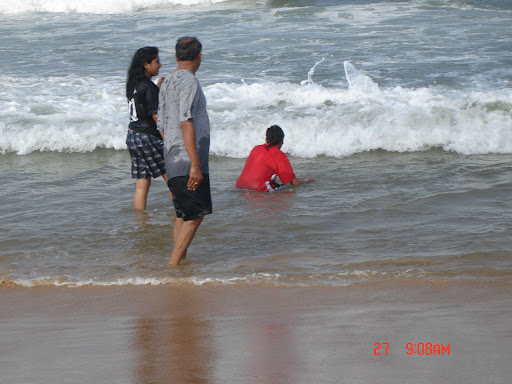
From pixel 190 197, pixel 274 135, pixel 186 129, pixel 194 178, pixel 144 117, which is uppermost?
pixel 186 129

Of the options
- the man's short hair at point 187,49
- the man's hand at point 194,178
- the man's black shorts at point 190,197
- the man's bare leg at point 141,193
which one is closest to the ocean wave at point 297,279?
the man's black shorts at point 190,197

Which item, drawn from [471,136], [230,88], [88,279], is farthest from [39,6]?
[88,279]

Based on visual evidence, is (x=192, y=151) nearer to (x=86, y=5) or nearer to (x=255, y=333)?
(x=255, y=333)

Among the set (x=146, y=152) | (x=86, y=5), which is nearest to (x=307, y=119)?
(x=146, y=152)

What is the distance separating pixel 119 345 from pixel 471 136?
665cm

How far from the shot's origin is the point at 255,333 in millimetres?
3762

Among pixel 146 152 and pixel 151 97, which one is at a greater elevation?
pixel 151 97

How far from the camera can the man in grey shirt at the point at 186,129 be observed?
14.1 feet

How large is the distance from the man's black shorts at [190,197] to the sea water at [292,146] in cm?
47

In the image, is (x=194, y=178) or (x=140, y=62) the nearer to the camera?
(x=194, y=178)

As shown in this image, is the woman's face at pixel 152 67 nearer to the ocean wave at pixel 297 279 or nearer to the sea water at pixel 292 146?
the sea water at pixel 292 146

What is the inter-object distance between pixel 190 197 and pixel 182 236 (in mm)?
467
